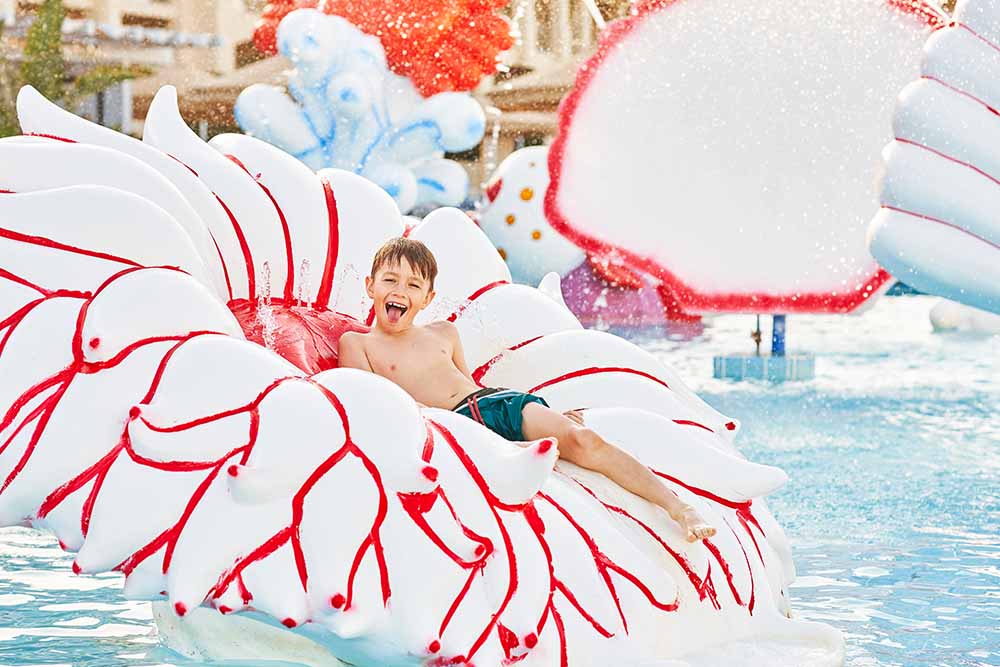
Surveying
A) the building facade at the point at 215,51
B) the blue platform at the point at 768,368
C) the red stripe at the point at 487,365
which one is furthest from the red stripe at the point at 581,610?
the building facade at the point at 215,51

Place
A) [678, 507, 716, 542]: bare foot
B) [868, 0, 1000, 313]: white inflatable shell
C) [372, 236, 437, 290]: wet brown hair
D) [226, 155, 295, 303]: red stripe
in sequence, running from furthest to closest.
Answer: [868, 0, 1000, 313]: white inflatable shell, [226, 155, 295, 303]: red stripe, [372, 236, 437, 290]: wet brown hair, [678, 507, 716, 542]: bare foot

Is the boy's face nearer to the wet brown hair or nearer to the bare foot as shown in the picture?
the wet brown hair

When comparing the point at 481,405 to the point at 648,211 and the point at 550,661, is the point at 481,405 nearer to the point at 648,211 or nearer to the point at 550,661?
the point at 550,661

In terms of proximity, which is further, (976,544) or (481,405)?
(976,544)

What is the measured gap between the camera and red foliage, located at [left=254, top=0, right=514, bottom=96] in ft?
23.2

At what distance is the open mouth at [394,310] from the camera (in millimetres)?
2379

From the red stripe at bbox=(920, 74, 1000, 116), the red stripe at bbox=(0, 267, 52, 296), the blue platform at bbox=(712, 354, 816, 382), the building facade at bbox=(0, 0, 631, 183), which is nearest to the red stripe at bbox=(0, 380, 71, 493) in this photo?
the red stripe at bbox=(0, 267, 52, 296)

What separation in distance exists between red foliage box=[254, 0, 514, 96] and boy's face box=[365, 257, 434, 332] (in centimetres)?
486

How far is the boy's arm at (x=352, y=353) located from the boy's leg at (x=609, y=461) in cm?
29

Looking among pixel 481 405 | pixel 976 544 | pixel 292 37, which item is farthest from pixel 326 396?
pixel 292 37

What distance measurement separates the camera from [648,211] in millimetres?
5578

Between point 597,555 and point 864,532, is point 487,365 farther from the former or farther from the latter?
point 864,532

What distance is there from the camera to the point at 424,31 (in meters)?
7.12

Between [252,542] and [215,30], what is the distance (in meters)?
12.8
